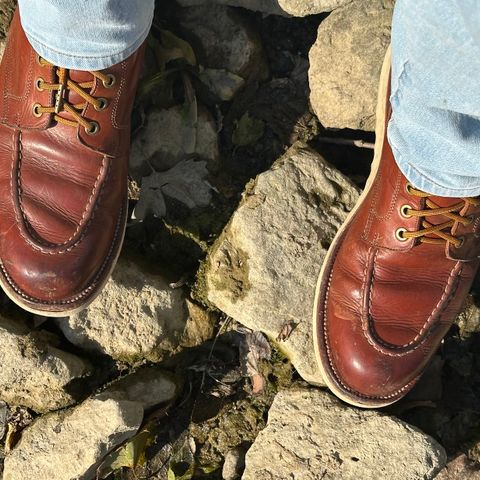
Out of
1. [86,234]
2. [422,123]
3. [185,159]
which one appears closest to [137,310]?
[86,234]

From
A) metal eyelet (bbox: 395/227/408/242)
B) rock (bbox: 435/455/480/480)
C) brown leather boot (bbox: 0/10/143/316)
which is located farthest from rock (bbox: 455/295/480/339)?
brown leather boot (bbox: 0/10/143/316)

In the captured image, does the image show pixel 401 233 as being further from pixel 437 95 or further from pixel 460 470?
pixel 460 470

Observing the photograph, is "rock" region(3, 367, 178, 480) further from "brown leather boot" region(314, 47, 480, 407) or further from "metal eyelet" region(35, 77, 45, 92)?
"metal eyelet" region(35, 77, 45, 92)

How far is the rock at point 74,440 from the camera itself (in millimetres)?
2266

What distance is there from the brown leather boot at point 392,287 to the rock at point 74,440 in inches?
29.6

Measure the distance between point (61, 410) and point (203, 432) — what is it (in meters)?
0.56

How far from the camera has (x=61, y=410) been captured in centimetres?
241

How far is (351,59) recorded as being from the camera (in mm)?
2396

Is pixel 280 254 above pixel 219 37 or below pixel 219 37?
below

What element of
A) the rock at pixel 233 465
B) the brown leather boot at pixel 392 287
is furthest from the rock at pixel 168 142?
the rock at pixel 233 465

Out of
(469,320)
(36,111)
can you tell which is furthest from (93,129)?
(469,320)

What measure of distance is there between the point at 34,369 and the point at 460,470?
1.64m

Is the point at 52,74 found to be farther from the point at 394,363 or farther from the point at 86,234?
the point at 394,363

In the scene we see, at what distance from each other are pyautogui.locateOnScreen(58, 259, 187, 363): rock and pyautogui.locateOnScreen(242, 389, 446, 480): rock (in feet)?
1.85
